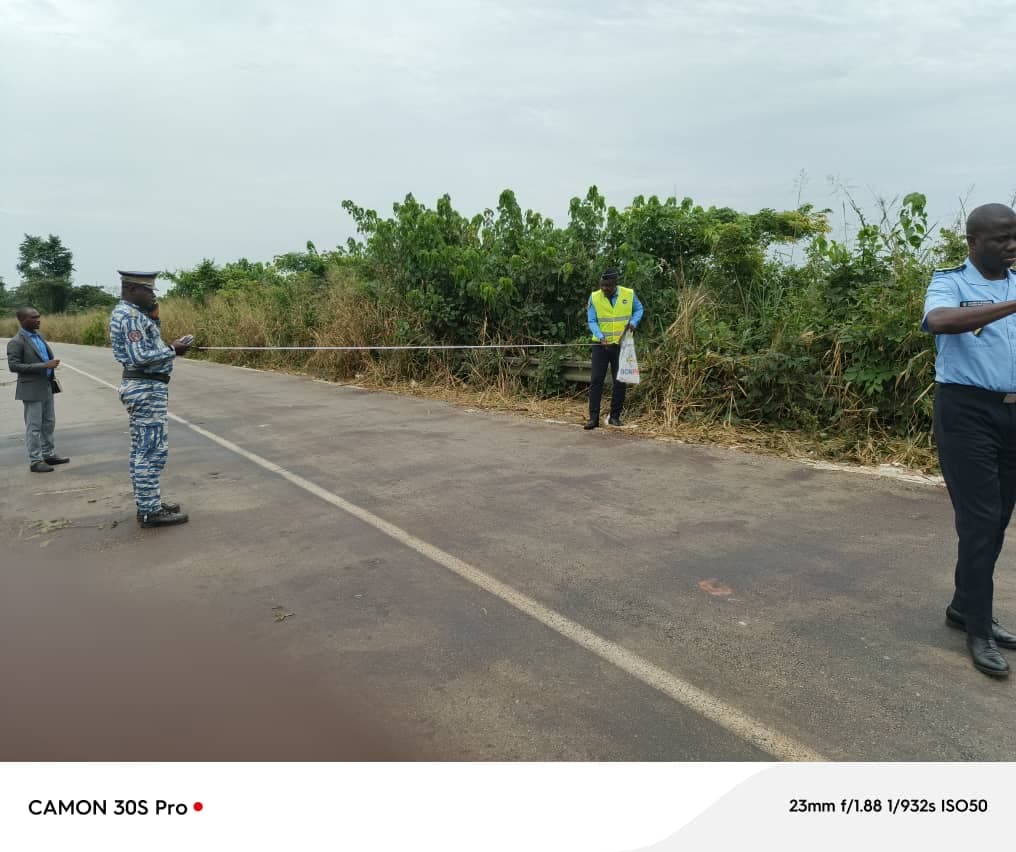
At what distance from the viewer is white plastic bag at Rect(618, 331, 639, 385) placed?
9.41 m

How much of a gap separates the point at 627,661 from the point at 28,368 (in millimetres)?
7773

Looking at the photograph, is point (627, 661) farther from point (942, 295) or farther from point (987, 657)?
point (942, 295)

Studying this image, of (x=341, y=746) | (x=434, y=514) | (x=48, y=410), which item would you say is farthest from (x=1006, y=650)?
(x=48, y=410)

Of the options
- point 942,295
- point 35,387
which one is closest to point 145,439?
point 35,387

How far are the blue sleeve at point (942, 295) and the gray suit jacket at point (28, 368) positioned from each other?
8.43 meters

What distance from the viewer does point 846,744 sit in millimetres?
2781

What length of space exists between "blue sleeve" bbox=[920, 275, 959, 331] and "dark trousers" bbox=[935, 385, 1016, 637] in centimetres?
39

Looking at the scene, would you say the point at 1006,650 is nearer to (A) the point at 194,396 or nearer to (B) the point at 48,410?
(B) the point at 48,410

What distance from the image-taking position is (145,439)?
579 centimetres

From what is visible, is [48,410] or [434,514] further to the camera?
[48,410]

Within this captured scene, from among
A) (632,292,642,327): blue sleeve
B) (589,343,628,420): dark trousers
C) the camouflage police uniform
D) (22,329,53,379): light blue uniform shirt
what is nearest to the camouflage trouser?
the camouflage police uniform

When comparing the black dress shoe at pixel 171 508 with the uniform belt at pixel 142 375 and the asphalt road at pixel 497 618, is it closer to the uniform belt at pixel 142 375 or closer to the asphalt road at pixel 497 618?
the asphalt road at pixel 497 618

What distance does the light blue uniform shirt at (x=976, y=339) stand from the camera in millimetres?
3391

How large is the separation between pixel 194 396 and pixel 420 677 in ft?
41.0
